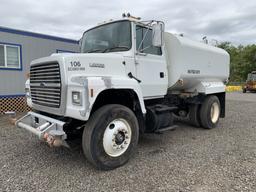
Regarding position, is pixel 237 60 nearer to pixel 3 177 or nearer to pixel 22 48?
pixel 22 48

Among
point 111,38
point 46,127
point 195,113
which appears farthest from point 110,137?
point 195,113

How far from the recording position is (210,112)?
7141 millimetres

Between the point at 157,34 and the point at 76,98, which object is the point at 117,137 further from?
the point at 157,34

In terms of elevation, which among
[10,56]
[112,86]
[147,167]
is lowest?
[147,167]

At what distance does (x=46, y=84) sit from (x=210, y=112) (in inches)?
201

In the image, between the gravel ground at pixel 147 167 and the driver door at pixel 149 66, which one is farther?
the driver door at pixel 149 66

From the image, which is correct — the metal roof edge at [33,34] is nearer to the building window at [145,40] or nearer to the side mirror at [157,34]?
the building window at [145,40]

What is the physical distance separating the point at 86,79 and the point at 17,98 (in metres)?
7.83

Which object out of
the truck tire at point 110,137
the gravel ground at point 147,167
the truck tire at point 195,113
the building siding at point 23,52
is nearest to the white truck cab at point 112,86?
the truck tire at point 110,137

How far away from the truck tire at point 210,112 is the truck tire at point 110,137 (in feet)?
11.2

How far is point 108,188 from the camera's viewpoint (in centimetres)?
338

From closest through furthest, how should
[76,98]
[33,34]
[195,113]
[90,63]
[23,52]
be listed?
[76,98]
[90,63]
[195,113]
[23,52]
[33,34]

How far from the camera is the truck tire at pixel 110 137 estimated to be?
3721 millimetres

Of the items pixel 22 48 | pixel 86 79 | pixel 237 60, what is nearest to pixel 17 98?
pixel 22 48
